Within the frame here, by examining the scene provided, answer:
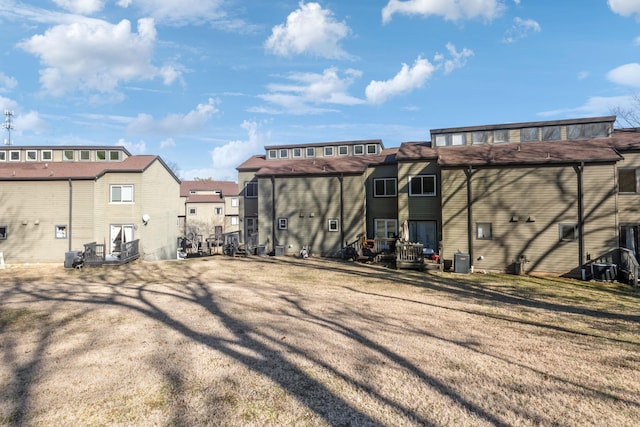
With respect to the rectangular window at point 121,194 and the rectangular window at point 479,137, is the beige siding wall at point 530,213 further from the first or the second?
the rectangular window at point 121,194

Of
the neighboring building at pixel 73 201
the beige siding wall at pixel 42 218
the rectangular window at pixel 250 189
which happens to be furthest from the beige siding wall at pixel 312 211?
the beige siding wall at pixel 42 218

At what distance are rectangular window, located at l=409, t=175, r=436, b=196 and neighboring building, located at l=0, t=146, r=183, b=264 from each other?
18977 mm

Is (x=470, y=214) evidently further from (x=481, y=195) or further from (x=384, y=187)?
(x=384, y=187)

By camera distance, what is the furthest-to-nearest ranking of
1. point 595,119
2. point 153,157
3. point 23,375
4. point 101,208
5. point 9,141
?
point 9,141
point 153,157
point 101,208
point 595,119
point 23,375

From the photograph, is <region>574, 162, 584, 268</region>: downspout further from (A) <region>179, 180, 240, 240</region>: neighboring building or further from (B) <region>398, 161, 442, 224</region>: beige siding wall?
(A) <region>179, 180, 240, 240</region>: neighboring building

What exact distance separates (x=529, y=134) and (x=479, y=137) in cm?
308

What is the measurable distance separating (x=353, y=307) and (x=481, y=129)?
1832cm

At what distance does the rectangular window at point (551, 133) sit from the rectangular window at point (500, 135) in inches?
86.8

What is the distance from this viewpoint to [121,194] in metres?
23.8

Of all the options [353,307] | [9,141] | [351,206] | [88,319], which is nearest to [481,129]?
[351,206]

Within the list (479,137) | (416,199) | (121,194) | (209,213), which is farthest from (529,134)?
(209,213)

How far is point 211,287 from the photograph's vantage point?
14250mm

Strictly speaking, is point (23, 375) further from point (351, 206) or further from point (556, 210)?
point (556, 210)

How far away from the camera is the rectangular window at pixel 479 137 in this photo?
917 inches
